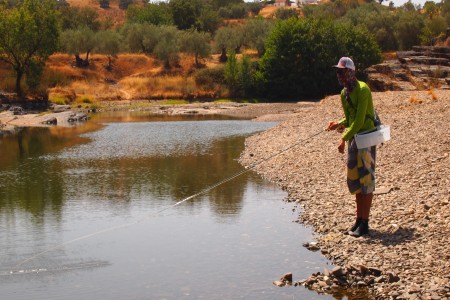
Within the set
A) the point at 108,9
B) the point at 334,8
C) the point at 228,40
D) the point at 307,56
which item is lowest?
the point at 307,56

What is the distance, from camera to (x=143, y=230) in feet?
43.8

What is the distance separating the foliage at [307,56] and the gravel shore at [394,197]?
29680mm

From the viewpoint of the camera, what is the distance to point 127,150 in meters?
26.8

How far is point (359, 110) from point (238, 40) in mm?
62091

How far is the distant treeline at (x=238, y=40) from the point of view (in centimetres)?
5072

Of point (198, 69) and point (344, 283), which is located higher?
point (198, 69)

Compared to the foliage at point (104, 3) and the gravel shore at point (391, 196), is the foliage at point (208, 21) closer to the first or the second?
the foliage at point (104, 3)

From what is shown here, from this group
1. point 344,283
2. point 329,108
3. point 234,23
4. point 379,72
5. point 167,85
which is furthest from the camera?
point 234,23

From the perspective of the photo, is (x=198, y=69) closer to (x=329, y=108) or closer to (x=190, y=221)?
(x=329, y=108)

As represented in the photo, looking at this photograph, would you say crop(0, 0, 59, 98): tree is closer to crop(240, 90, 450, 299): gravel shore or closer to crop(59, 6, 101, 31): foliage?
crop(59, 6, 101, 31): foliage

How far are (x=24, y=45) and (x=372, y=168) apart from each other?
44.1m

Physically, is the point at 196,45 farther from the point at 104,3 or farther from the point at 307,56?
the point at 104,3

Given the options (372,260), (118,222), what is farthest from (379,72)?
(372,260)

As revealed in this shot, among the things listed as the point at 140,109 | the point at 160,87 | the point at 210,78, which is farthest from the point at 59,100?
the point at 210,78
